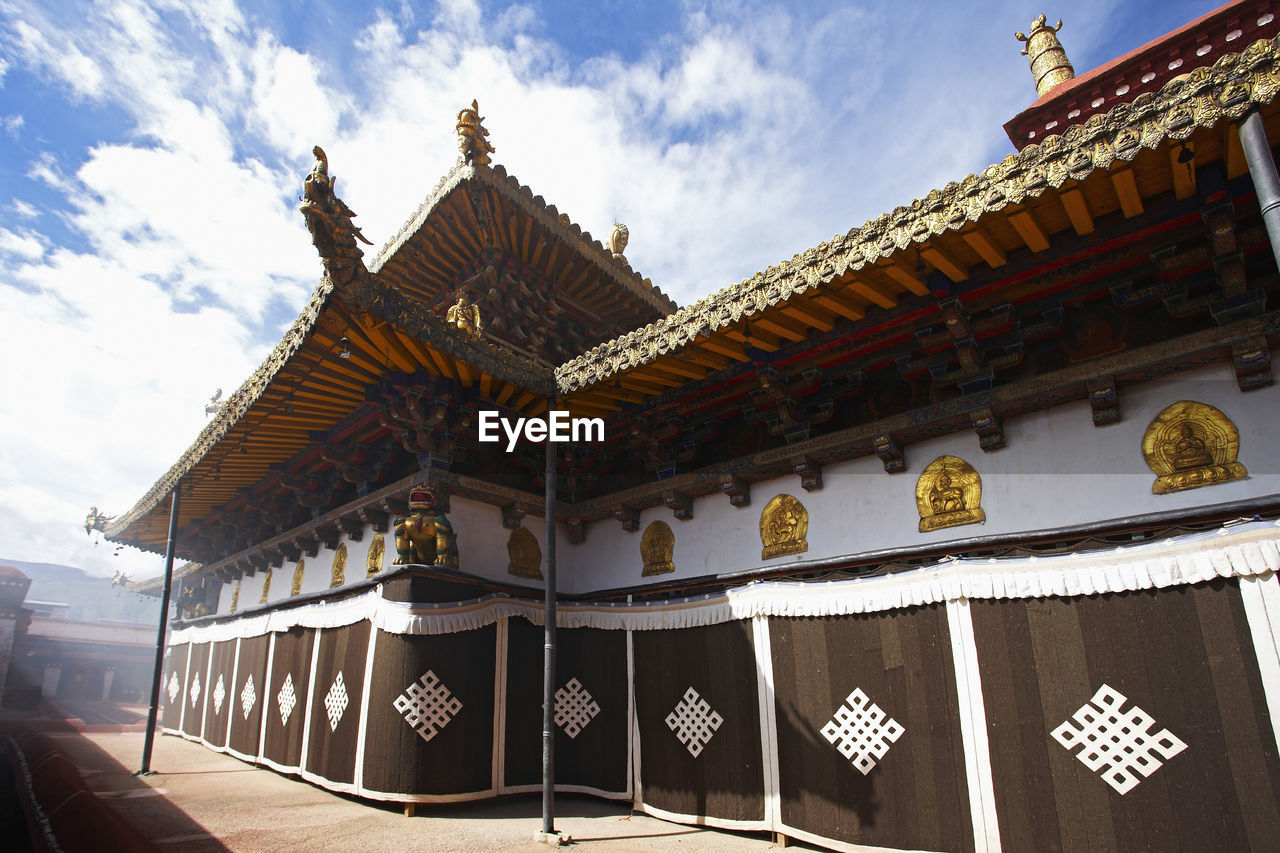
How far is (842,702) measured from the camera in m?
5.44

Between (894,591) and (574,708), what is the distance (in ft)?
12.4

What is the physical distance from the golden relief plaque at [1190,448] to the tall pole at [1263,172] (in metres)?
2.32

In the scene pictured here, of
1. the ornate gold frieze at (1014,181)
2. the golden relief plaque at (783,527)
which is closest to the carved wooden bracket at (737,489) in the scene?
the golden relief plaque at (783,527)

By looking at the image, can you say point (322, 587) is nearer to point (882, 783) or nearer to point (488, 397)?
point (488, 397)

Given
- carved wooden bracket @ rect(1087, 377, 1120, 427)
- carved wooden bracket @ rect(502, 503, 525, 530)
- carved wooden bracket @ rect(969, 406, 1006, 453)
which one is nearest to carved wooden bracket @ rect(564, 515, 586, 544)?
carved wooden bracket @ rect(502, 503, 525, 530)

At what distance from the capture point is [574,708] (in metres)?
7.33

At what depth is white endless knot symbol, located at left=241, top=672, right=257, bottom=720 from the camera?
32.9 ft

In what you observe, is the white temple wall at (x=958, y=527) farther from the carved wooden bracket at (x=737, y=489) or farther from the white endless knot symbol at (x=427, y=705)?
the white endless knot symbol at (x=427, y=705)

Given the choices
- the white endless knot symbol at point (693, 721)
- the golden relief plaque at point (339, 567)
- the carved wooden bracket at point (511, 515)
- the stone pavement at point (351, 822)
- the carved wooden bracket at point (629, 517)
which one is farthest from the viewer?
the golden relief plaque at point (339, 567)

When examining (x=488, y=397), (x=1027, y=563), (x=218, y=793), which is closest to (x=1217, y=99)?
(x=1027, y=563)

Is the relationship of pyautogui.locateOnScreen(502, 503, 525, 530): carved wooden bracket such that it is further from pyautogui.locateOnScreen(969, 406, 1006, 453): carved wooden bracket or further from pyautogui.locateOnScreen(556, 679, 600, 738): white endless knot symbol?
pyautogui.locateOnScreen(969, 406, 1006, 453): carved wooden bracket

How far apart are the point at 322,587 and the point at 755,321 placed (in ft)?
26.9

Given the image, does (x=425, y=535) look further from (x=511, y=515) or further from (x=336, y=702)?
(x=336, y=702)

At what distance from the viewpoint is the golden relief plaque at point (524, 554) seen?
8.71m
